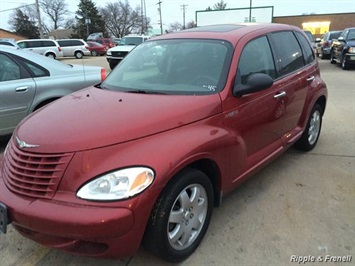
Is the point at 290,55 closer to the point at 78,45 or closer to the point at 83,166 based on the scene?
the point at 83,166

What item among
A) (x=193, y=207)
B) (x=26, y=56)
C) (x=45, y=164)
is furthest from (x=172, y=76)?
(x=26, y=56)

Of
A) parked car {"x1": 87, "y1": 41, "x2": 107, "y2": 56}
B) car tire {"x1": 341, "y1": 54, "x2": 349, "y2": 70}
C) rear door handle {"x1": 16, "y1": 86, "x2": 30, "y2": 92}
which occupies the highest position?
rear door handle {"x1": 16, "y1": 86, "x2": 30, "y2": 92}

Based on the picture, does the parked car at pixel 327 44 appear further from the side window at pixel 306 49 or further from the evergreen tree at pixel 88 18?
the evergreen tree at pixel 88 18

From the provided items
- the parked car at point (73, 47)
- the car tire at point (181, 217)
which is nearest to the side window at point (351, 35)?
the car tire at point (181, 217)

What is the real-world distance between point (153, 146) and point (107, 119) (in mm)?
435

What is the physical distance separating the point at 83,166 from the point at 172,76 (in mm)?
1350

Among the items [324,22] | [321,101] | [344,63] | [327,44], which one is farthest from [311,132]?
[324,22]

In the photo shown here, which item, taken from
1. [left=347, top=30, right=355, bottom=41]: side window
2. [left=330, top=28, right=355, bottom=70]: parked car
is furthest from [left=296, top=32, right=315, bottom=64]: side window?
[left=347, top=30, right=355, bottom=41]: side window

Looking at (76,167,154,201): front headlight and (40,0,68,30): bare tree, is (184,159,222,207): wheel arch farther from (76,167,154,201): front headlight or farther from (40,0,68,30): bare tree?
(40,0,68,30): bare tree

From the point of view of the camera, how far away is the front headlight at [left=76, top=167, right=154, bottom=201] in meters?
2.15

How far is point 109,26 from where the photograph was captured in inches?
3359

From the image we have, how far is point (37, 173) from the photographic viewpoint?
90.0 inches

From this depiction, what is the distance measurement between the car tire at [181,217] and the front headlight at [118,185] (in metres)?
0.22

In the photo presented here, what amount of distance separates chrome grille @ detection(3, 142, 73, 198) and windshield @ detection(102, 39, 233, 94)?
1115 millimetres
